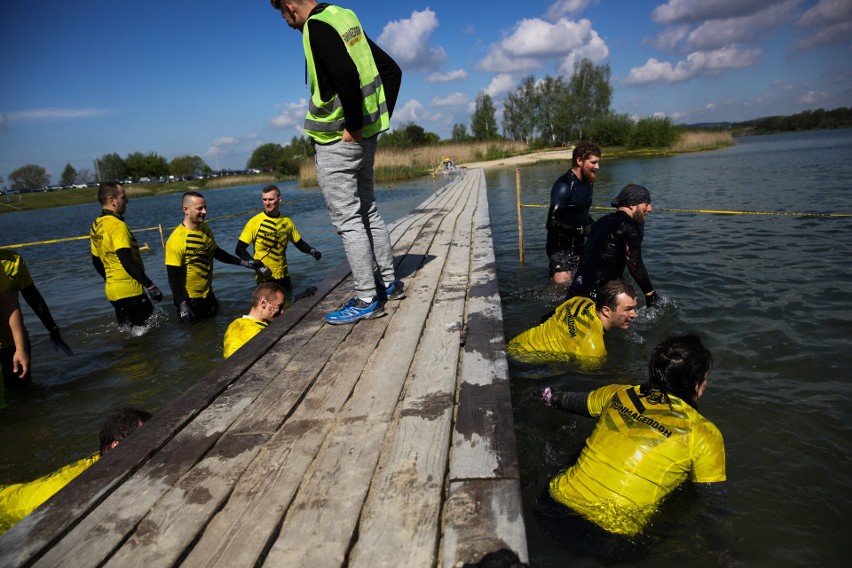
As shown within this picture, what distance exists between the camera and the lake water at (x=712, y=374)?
2.39 m

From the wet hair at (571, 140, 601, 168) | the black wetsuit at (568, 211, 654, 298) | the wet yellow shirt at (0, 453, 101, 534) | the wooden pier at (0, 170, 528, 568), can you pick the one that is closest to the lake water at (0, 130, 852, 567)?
the black wetsuit at (568, 211, 654, 298)

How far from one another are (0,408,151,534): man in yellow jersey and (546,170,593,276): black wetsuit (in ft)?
15.2

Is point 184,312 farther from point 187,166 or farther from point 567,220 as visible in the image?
point 187,166

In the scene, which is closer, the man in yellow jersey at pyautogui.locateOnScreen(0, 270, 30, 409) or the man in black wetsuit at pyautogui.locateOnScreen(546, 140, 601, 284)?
the man in yellow jersey at pyautogui.locateOnScreen(0, 270, 30, 409)

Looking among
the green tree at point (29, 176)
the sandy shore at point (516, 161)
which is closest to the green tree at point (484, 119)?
the sandy shore at point (516, 161)

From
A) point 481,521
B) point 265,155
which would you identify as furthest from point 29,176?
point 481,521

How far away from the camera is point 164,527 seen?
5.32 feet

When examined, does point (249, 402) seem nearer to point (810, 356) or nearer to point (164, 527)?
point (164, 527)

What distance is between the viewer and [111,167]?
9606cm

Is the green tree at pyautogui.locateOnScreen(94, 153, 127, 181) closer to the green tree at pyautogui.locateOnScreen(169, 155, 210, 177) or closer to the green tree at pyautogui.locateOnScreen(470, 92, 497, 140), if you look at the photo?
the green tree at pyautogui.locateOnScreen(169, 155, 210, 177)

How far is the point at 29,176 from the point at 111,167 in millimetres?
14025

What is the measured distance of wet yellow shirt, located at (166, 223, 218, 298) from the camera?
5.49 meters

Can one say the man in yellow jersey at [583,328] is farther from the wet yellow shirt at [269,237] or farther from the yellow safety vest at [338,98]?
the wet yellow shirt at [269,237]

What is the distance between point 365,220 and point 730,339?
3692 mm
